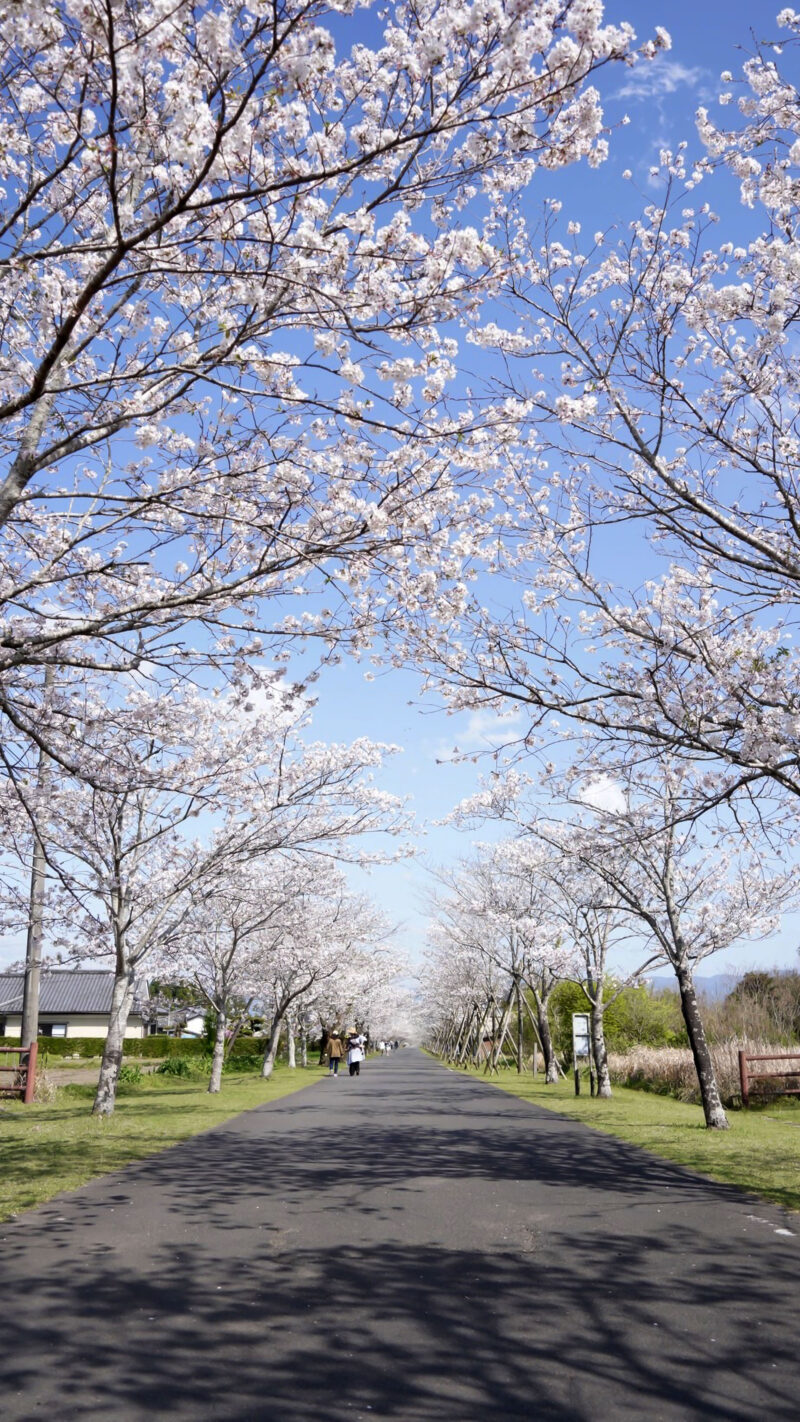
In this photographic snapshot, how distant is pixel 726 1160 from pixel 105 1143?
26.0 ft

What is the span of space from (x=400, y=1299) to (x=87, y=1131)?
10.7 meters

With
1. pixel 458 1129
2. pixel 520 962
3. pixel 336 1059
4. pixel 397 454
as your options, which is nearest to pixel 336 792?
pixel 458 1129

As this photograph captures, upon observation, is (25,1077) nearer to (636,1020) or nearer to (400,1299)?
(400,1299)

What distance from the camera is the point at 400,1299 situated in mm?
5477

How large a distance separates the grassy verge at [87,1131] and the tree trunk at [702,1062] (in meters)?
8.02

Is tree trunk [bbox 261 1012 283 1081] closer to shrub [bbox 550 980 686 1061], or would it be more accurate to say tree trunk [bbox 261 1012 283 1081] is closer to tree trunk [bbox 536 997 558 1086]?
tree trunk [bbox 536 997 558 1086]

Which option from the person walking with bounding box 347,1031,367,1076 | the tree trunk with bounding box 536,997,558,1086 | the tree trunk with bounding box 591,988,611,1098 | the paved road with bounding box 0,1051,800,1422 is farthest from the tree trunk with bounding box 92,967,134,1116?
the person walking with bounding box 347,1031,367,1076

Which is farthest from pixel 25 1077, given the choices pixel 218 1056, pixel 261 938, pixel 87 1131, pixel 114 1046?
pixel 261 938

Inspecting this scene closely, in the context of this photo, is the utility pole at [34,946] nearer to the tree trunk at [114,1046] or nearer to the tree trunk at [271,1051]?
the tree trunk at [114,1046]

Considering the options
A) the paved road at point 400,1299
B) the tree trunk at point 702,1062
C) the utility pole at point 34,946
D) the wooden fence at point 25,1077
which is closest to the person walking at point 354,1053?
the utility pole at point 34,946

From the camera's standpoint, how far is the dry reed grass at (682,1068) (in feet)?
74.3

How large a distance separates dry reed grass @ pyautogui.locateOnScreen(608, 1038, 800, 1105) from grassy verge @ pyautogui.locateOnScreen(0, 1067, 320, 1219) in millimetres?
10281

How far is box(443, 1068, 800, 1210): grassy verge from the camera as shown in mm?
10383

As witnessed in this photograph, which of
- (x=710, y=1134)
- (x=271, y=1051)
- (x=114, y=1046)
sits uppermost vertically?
(x=114, y=1046)
